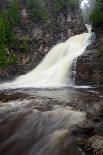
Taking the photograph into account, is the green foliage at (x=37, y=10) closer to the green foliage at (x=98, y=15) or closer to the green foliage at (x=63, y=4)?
the green foliage at (x=63, y=4)

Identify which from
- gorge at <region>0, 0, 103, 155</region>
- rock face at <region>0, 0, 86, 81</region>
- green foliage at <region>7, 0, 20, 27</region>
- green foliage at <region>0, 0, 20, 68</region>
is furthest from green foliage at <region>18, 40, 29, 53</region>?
green foliage at <region>7, 0, 20, 27</region>

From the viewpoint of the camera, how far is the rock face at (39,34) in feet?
143

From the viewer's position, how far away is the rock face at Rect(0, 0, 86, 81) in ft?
143

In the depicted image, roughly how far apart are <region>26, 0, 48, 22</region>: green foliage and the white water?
18.2ft

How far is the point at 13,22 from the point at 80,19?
13.9 metres

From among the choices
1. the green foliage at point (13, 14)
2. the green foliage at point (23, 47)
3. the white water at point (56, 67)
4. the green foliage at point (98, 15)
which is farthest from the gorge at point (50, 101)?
the green foliage at point (98, 15)

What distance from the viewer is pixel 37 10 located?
50.7m

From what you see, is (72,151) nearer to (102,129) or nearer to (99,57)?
(102,129)

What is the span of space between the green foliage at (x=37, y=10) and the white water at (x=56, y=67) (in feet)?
18.2

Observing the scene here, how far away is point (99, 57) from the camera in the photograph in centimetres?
3406

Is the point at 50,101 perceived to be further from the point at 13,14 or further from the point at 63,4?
the point at 63,4

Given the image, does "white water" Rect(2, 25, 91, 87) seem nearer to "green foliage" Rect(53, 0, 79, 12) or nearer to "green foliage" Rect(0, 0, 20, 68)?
"green foliage" Rect(0, 0, 20, 68)

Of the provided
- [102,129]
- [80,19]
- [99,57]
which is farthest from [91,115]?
[80,19]

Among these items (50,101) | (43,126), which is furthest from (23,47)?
(43,126)
